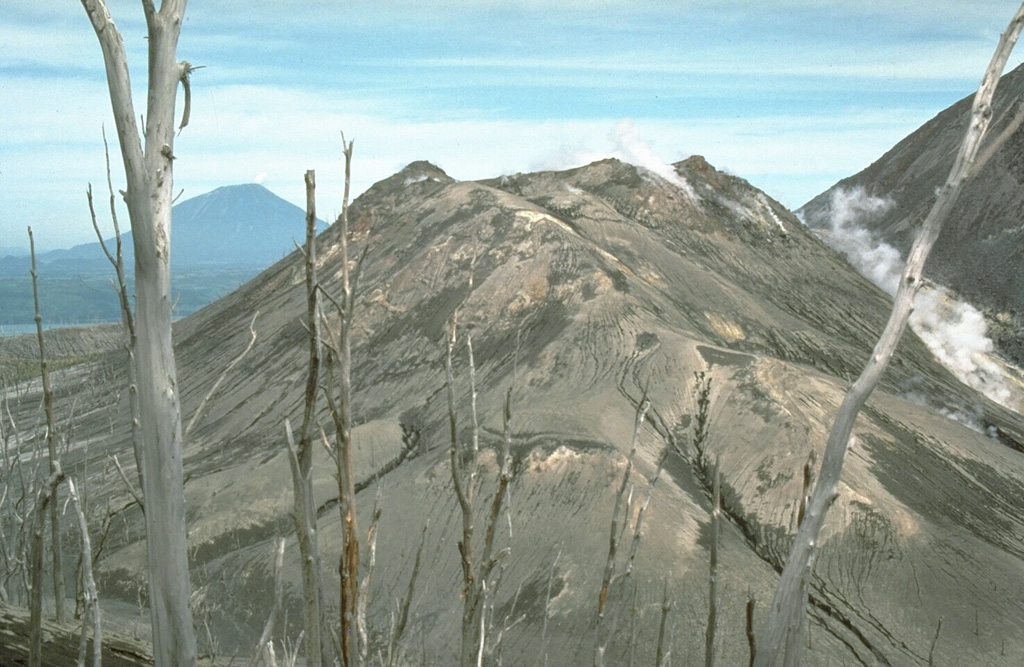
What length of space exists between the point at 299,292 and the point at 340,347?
48.4 m

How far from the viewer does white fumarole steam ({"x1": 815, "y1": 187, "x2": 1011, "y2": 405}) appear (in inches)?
2315

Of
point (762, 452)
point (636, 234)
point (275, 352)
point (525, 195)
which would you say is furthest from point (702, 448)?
point (525, 195)

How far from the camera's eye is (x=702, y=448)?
30922 mm

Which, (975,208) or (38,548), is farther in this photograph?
(975,208)

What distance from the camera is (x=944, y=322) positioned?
65438 mm

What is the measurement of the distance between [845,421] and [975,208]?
82.3m

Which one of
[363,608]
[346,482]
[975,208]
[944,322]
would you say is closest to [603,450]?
[363,608]

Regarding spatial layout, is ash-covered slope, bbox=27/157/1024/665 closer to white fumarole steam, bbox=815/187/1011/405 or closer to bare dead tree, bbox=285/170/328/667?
white fumarole steam, bbox=815/187/1011/405

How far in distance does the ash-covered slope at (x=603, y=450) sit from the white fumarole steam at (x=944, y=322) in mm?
9747

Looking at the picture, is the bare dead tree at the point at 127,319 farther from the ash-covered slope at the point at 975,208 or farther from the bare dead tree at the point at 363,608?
the ash-covered slope at the point at 975,208

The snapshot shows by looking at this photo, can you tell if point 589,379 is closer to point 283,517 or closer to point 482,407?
point 482,407

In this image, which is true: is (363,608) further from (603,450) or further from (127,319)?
(603,450)

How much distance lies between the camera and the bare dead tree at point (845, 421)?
245 inches

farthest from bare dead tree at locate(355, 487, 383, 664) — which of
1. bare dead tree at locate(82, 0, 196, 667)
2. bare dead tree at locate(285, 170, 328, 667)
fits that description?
bare dead tree at locate(82, 0, 196, 667)
